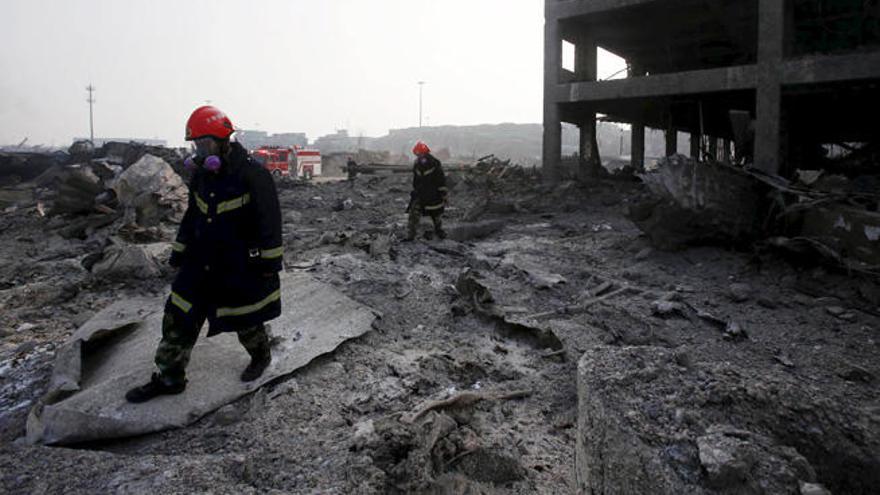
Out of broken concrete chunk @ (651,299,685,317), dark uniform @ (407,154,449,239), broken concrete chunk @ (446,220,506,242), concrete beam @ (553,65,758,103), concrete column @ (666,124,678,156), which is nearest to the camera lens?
broken concrete chunk @ (651,299,685,317)

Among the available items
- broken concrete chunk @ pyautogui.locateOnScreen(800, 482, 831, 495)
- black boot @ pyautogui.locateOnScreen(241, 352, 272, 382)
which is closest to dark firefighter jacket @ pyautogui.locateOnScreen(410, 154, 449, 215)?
black boot @ pyautogui.locateOnScreen(241, 352, 272, 382)

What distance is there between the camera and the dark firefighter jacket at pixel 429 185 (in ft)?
26.0

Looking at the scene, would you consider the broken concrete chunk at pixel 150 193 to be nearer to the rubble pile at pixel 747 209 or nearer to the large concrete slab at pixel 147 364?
the large concrete slab at pixel 147 364

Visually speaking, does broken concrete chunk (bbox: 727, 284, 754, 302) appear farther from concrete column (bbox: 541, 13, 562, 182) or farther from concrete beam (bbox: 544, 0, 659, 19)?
concrete column (bbox: 541, 13, 562, 182)

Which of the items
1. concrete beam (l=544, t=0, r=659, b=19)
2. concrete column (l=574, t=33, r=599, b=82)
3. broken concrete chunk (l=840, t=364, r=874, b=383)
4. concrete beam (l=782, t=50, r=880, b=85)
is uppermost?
concrete beam (l=544, t=0, r=659, b=19)

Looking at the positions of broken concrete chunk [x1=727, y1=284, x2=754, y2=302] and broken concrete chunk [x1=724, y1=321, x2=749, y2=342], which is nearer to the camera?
broken concrete chunk [x1=724, y1=321, x2=749, y2=342]

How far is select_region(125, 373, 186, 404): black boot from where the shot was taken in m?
2.95

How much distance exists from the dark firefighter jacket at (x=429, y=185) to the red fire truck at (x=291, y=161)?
15.9 meters

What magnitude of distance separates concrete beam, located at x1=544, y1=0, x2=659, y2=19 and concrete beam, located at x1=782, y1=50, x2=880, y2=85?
316 cm

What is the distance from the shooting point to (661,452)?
172 cm

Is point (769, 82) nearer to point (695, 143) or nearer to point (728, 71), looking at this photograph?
point (728, 71)

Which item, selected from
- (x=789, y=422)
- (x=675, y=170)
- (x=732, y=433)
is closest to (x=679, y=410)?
(x=732, y=433)

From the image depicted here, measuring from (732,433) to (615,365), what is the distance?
0.56 meters

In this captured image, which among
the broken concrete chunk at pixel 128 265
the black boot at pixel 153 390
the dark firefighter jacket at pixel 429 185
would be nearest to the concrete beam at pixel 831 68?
the dark firefighter jacket at pixel 429 185
